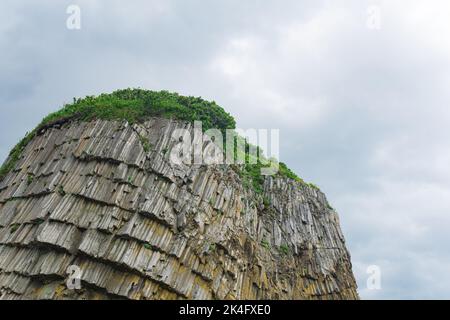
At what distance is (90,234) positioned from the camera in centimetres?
1975

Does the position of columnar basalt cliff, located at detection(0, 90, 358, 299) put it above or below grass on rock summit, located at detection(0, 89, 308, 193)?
below

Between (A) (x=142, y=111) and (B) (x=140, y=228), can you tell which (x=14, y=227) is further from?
(A) (x=142, y=111)

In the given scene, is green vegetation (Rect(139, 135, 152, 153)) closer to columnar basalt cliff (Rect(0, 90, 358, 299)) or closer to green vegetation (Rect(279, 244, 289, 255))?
columnar basalt cliff (Rect(0, 90, 358, 299))

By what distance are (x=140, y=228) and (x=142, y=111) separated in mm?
8998

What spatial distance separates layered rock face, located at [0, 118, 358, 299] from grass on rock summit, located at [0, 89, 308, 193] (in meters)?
0.87

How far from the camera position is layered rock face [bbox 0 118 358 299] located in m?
19.2

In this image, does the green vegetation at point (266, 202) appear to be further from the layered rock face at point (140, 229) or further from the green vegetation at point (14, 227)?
the green vegetation at point (14, 227)

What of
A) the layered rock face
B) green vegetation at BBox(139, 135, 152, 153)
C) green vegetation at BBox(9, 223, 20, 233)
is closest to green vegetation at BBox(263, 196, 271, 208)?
the layered rock face

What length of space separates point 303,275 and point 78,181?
48.3 ft

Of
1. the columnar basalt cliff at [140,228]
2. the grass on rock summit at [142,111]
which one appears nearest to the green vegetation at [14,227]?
the columnar basalt cliff at [140,228]

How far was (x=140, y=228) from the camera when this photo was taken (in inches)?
792

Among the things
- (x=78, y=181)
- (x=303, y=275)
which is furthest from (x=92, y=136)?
(x=303, y=275)

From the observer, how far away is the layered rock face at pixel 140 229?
1916 cm
